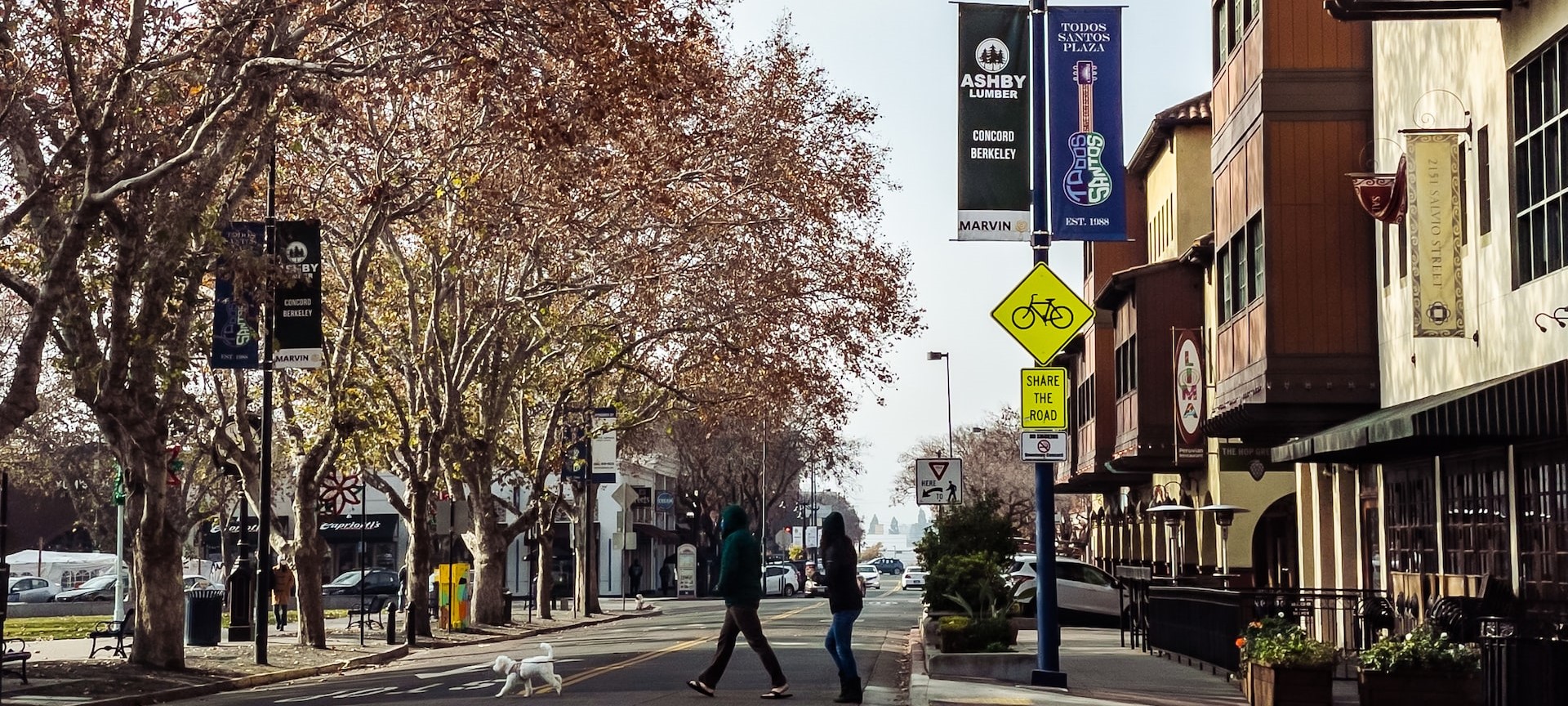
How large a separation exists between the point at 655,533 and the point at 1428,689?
293ft

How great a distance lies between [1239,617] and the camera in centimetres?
2061

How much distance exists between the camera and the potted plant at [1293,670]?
50.4 feet

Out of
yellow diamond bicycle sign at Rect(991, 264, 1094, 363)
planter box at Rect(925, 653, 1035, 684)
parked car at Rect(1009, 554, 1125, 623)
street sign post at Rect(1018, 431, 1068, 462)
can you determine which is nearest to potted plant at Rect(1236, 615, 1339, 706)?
street sign post at Rect(1018, 431, 1068, 462)

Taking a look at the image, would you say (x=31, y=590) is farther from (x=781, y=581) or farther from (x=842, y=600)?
(x=842, y=600)

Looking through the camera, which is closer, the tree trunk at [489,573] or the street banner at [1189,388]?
the street banner at [1189,388]

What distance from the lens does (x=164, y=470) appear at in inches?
947

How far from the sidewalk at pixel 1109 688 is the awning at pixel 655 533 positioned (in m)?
71.4

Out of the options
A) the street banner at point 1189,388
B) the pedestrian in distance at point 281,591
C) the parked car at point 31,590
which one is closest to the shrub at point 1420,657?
the street banner at point 1189,388

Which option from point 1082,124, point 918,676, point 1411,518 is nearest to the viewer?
point 1082,124

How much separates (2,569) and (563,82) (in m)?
8.04

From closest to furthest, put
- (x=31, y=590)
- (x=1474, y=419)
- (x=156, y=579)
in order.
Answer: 1. (x=1474, y=419)
2. (x=156, y=579)
3. (x=31, y=590)

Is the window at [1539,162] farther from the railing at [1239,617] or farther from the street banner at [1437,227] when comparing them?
the railing at [1239,617]

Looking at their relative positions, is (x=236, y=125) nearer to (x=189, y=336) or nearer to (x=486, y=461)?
(x=189, y=336)

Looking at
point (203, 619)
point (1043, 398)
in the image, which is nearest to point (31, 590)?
point (203, 619)
